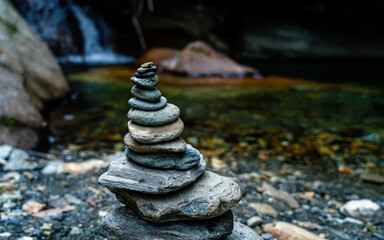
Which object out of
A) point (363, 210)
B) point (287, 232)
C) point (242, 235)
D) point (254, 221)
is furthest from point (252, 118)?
point (242, 235)

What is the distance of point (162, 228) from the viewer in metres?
2.70

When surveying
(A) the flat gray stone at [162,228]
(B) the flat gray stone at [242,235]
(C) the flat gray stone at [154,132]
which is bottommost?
(B) the flat gray stone at [242,235]

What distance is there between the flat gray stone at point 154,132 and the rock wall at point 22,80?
131 inches

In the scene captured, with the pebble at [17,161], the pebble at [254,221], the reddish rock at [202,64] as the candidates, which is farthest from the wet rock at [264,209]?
the reddish rock at [202,64]

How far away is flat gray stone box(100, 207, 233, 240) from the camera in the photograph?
2662 mm

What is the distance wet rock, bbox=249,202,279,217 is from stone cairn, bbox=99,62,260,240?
128 centimetres

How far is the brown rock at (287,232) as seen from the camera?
3.41 meters

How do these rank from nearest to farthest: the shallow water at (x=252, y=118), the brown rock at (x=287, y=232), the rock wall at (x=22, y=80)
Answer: the brown rock at (x=287, y=232)
the rock wall at (x=22, y=80)
the shallow water at (x=252, y=118)

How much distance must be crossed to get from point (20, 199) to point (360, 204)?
3.59 metres

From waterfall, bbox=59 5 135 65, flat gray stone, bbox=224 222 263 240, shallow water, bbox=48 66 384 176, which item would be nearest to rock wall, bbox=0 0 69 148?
shallow water, bbox=48 66 384 176

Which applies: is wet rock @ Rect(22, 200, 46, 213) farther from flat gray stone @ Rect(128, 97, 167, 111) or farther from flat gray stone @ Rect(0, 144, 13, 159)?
flat gray stone @ Rect(128, 97, 167, 111)

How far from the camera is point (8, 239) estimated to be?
311cm

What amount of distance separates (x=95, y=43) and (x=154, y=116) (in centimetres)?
1359

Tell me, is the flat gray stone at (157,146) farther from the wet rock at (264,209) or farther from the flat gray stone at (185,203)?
the wet rock at (264,209)
